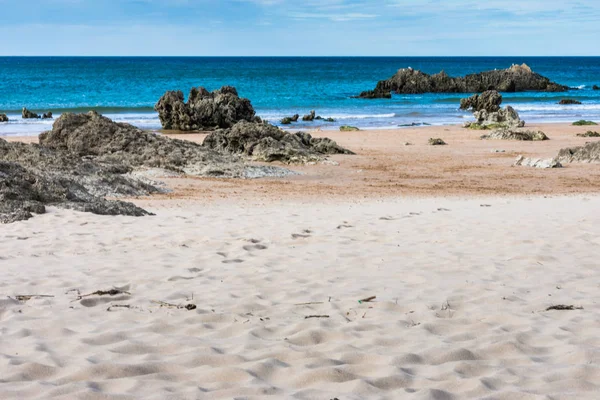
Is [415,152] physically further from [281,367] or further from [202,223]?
[281,367]

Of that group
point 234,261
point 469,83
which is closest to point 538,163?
point 234,261

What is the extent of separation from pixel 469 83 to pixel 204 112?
4879 centimetres

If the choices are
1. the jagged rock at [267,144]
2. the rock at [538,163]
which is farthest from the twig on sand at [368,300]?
the rock at [538,163]

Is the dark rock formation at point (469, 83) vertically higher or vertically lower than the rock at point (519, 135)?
higher

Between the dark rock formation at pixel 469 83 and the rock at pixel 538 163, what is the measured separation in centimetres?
4980

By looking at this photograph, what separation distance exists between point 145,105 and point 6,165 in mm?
38322

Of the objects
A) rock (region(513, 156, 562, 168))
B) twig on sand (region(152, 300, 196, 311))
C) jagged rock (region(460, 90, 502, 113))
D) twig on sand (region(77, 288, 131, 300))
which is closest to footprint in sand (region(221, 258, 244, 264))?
twig on sand (region(77, 288, 131, 300))

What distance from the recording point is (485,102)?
141 feet

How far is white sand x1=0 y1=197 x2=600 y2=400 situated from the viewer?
3674mm

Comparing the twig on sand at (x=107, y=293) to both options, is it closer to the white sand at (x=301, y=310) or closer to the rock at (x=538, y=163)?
the white sand at (x=301, y=310)

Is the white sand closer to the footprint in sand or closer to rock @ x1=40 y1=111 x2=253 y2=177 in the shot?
the footprint in sand

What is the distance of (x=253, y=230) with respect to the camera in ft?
27.1

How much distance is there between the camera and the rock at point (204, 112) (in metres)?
29.2

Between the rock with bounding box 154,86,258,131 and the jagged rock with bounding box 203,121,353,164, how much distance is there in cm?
1007
